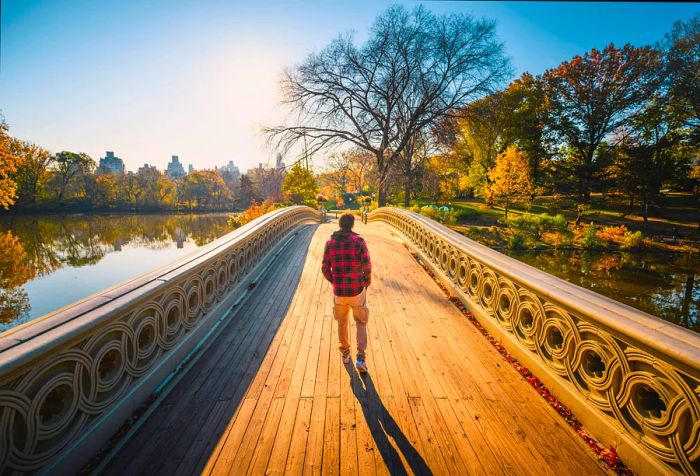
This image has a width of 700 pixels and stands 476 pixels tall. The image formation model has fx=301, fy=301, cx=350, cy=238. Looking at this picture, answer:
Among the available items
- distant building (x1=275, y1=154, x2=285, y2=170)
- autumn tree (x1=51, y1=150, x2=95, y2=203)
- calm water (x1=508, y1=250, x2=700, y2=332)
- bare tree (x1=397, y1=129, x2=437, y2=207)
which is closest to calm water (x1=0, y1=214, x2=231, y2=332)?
autumn tree (x1=51, y1=150, x2=95, y2=203)

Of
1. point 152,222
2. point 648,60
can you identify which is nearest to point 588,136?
point 648,60

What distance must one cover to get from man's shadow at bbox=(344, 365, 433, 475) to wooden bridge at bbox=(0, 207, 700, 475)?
0.01 metres

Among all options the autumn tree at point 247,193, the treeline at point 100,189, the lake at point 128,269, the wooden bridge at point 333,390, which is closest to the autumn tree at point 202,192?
the treeline at point 100,189

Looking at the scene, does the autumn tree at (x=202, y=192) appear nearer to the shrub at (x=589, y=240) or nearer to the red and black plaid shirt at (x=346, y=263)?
the shrub at (x=589, y=240)

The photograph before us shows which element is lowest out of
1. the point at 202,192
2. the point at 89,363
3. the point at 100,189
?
the point at 89,363

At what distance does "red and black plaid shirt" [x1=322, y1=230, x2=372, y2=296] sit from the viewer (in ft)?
10.8

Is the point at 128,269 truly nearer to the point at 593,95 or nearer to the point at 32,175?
the point at 32,175

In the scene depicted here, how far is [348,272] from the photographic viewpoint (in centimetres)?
328

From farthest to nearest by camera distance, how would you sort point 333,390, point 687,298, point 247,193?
point 247,193, point 687,298, point 333,390

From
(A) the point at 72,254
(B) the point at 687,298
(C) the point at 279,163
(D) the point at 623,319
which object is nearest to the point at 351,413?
(D) the point at 623,319

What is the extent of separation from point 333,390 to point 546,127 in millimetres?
39760

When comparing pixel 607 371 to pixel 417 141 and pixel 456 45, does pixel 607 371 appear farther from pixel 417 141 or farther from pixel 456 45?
pixel 417 141

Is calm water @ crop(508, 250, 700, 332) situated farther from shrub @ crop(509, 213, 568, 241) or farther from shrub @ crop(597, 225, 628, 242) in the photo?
shrub @ crop(509, 213, 568, 241)

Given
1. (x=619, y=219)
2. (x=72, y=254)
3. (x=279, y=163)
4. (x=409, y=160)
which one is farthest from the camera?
(x=619, y=219)
